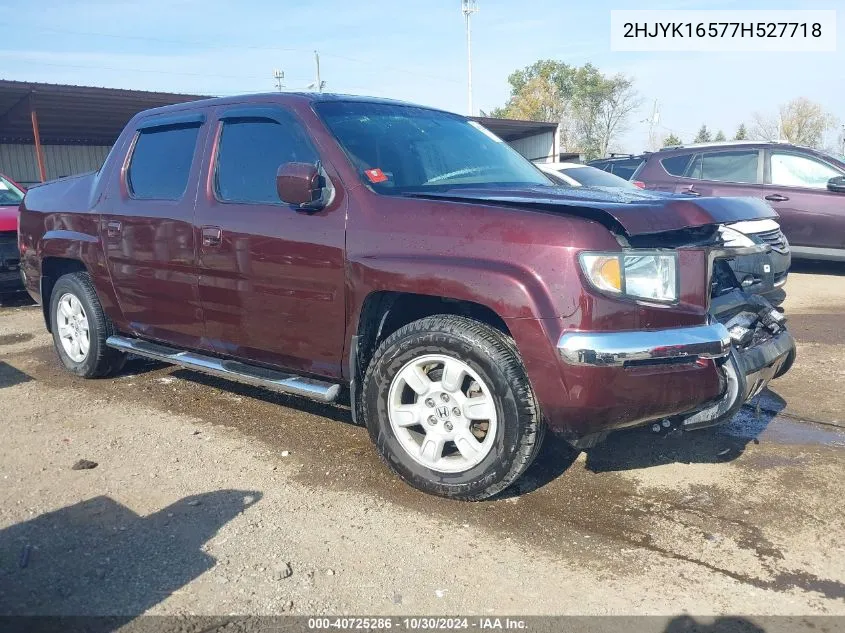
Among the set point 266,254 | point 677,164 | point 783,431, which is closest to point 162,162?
point 266,254

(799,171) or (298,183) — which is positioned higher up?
(799,171)

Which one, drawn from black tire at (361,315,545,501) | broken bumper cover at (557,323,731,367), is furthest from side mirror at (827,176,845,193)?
black tire at (361,315,545,501)

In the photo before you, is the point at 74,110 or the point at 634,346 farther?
the point at 74,110

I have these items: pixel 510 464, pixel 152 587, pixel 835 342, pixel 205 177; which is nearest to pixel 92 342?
pixel 205 177

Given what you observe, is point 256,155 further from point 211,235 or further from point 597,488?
point 597,488

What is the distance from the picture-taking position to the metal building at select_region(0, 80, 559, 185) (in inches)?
631

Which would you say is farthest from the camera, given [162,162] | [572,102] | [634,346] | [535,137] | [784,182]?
[572,102]

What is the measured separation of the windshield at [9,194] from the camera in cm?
888

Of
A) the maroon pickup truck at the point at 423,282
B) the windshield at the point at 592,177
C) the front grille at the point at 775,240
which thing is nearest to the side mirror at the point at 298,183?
the maroon pickup truck at the point at 423,282

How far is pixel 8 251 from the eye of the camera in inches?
322

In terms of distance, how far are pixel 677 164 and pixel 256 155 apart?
7443 mm

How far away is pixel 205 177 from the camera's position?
4.06m

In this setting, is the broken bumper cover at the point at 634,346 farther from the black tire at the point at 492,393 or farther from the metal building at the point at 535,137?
the metal building at the point at 535,137

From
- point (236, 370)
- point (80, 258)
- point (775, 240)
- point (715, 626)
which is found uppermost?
point (80, 258)
